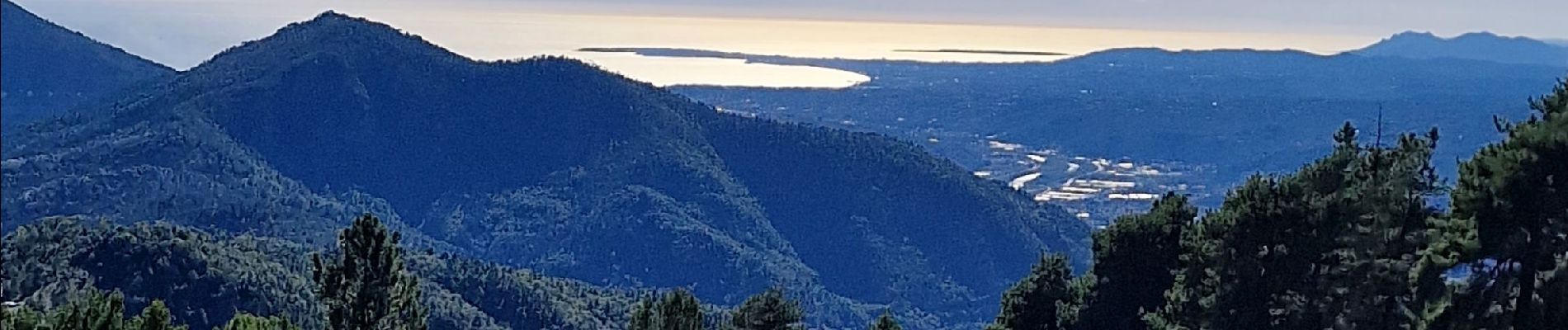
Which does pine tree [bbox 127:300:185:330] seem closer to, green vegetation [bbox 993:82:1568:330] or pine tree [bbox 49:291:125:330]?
pine tree [bbox 49:291:125:330]

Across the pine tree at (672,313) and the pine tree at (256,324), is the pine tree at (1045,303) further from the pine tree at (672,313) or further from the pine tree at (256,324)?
the pine tree at (256,324)

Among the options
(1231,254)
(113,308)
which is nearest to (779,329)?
(1231,254)

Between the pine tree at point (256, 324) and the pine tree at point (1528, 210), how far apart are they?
2004cm

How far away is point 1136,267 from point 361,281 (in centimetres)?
1875

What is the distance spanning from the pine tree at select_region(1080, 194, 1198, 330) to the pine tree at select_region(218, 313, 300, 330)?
17.9 metres

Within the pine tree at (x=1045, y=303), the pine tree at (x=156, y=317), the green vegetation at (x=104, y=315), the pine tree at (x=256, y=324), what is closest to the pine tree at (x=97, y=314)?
the green vegetation at (x=104, y=315)

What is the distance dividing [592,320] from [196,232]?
37164mm

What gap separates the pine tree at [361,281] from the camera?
2503 centimetres

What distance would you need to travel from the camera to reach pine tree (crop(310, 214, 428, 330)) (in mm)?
25031

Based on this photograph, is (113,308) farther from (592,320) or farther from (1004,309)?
(592,320)

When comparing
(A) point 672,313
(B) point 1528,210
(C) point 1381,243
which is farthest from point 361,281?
(B) point 1528,210

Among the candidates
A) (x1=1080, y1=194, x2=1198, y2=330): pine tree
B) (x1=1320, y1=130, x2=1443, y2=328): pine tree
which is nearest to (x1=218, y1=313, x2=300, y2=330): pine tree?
(x1=1080, y1=194, x2=1198, y2=330): pine tree

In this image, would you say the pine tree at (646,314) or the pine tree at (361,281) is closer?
the pine tree at (361,281)

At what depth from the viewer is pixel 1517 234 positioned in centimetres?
1936
